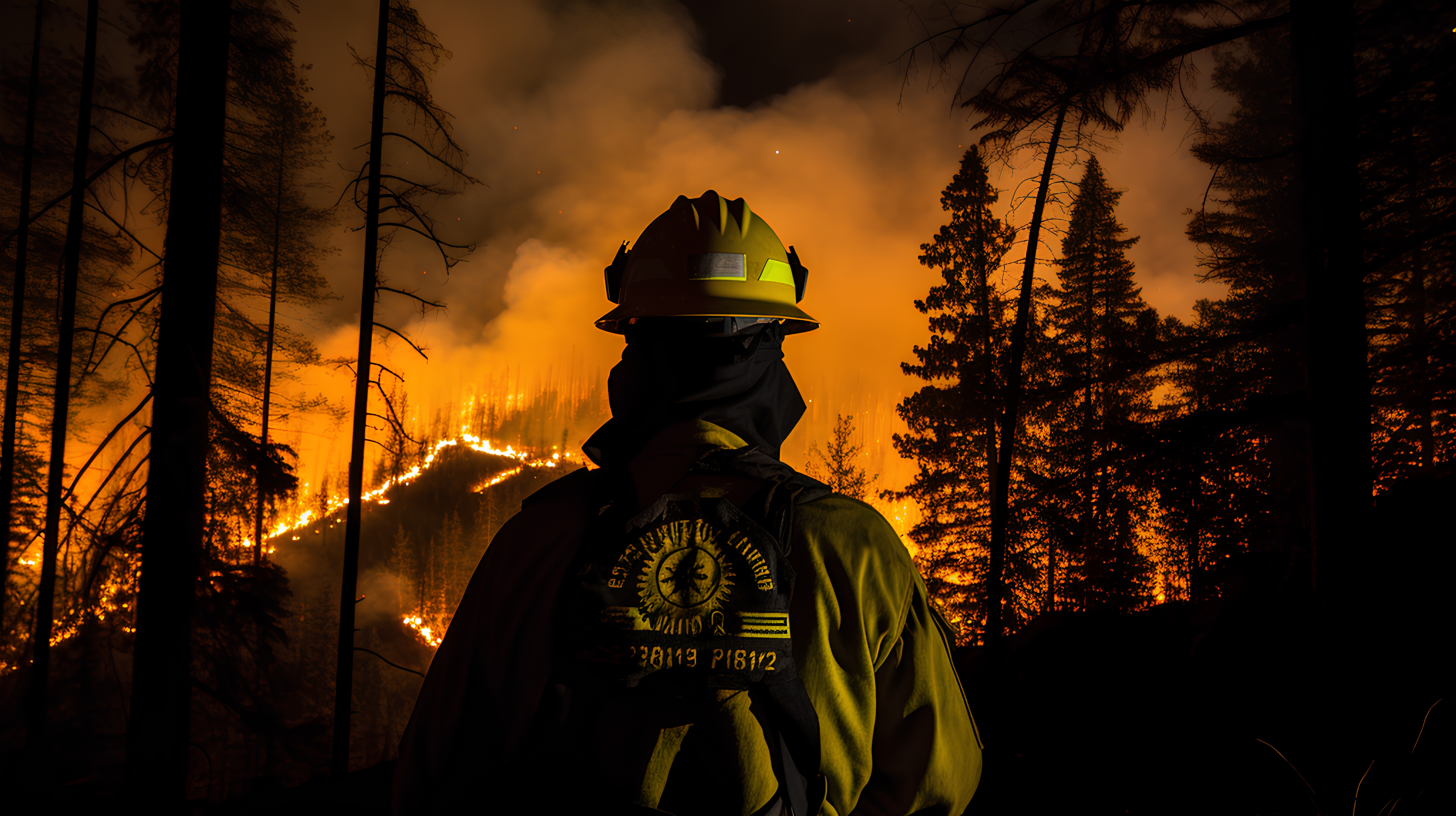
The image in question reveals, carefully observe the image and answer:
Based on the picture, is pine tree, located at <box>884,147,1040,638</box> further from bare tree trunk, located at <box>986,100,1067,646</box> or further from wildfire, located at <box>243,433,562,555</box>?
wildfire, located at <box>243,433,562,555</box>

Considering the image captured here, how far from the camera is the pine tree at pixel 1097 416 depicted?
750 centimetres

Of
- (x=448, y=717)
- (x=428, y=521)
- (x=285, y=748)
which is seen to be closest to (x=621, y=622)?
(x=448, y=717)

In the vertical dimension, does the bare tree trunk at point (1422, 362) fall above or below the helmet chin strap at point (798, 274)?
above

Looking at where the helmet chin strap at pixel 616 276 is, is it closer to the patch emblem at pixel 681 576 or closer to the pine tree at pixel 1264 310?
the patch emblem at pixel 681 576

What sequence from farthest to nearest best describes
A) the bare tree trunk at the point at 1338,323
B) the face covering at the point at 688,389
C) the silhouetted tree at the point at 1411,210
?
the silhouetted tree at the point at 1411,210
the bare tree trunk at the point at 1338,323
the face covering at the point at 688,389

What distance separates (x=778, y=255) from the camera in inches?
85.5

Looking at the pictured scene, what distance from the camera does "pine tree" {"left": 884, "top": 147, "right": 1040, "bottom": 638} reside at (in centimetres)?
1811

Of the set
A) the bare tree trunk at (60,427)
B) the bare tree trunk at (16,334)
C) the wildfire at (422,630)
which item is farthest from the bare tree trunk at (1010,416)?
Result: the wildfire at (422,630)

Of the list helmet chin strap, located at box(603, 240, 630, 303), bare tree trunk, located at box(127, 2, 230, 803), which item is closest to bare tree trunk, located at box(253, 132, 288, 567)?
bare tree trunk, located at box(127, 2, 230, 803)

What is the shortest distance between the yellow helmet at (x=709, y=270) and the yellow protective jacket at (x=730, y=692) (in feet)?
1.46

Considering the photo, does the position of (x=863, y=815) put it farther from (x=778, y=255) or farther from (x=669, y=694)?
(x=778, y=255)

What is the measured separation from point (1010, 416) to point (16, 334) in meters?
18.8

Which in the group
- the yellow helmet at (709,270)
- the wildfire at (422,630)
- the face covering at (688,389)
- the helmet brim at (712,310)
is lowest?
the wildfire at (422,630)

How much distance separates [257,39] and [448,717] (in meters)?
9.11
